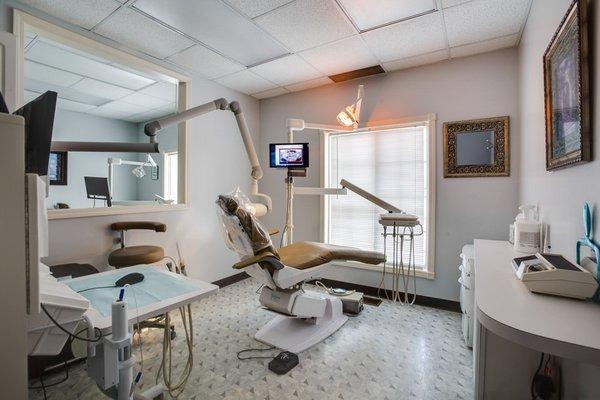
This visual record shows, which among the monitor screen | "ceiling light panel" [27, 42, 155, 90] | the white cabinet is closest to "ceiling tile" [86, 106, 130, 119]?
"ceiling light panel" [27, 42, 155, 90]

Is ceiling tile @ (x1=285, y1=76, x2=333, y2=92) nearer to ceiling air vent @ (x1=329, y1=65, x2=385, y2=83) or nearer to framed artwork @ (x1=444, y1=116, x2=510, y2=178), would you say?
ceiling air vent @ (x1=329, y1=65, x2=385, y2=83)

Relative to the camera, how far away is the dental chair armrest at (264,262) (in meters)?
1.85

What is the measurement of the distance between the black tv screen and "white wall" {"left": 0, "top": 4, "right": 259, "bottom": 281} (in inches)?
71.3

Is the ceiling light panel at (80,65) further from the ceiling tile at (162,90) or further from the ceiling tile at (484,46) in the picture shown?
the ceiling tile at (484,46)

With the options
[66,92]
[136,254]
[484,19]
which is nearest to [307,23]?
[484,19]

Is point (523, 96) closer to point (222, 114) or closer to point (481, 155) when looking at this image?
point (481, 155)

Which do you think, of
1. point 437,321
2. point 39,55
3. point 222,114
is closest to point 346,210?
point 437,321

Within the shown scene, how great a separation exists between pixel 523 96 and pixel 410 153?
3.36 ft

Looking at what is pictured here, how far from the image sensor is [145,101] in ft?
14.6

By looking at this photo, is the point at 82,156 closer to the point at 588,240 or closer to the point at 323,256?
the point at 323,256

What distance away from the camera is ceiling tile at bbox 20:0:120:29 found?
1.94 metres

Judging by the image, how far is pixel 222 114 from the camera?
3.46 metres

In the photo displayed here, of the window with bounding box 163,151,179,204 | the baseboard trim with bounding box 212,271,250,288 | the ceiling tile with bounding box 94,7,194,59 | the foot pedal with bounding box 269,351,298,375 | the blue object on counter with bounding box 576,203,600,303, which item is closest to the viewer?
the blue object on counter with bounding box 576,203,600,303

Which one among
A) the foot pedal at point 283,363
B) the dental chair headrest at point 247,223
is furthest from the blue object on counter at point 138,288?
the foot pedal at point 283,363
